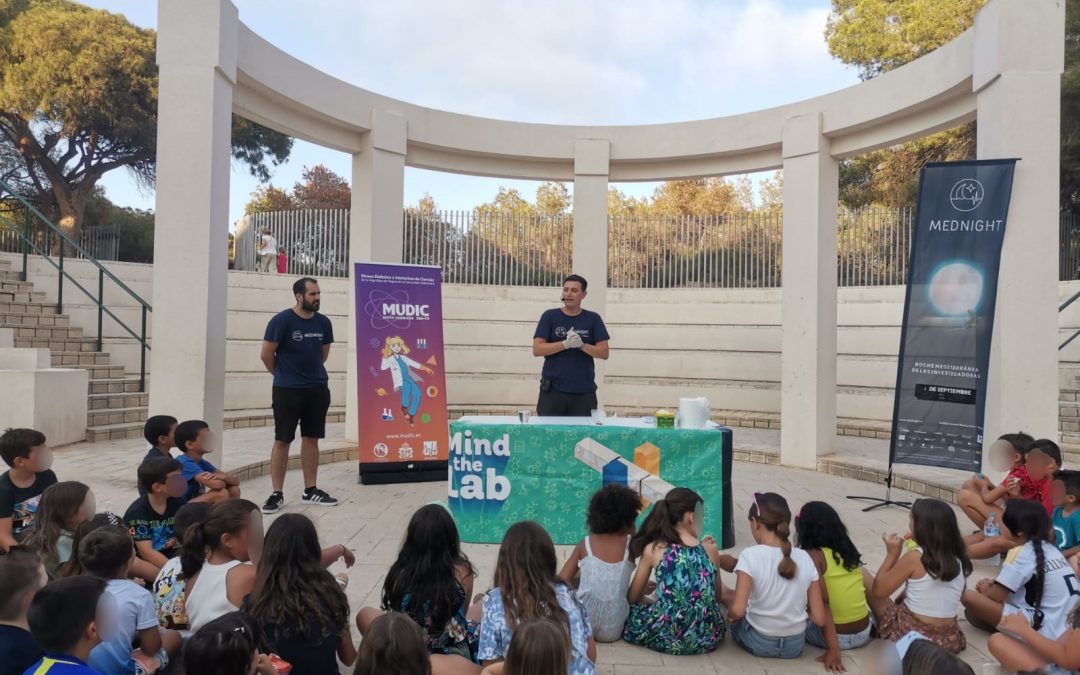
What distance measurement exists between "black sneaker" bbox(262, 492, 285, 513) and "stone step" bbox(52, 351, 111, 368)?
556 centimetres

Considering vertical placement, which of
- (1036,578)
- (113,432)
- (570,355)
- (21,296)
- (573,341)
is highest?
(21,296)

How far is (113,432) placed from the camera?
857cm

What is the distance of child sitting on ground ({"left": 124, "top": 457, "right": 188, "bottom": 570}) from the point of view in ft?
11.7

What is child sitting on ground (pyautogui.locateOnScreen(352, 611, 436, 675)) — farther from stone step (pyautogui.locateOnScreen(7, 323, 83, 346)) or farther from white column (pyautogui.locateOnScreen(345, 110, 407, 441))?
stone step (pyautogui.locateOnScreen(7, 323, 83, 346))

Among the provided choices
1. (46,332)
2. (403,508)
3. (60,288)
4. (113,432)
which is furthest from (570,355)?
(60,288)

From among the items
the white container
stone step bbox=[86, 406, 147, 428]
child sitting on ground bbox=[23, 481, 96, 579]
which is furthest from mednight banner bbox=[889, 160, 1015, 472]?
stone step bbox=[86, 406, 147, 428]

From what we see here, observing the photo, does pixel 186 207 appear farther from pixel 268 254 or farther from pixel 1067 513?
pixel 268 254

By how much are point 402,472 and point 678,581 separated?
4.48 m

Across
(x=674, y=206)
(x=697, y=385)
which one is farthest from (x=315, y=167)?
(x=697, y=385)

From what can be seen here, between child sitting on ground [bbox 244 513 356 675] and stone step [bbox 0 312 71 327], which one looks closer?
child sitting on ground [bbox 244 513 356 675]

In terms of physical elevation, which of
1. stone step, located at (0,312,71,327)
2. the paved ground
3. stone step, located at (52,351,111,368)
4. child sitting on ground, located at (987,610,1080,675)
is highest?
stone step, located at (0,312,71,327)

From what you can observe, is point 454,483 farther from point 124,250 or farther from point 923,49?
point 923,49

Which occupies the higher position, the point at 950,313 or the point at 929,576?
the point at 950,313

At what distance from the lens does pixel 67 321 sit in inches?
401
